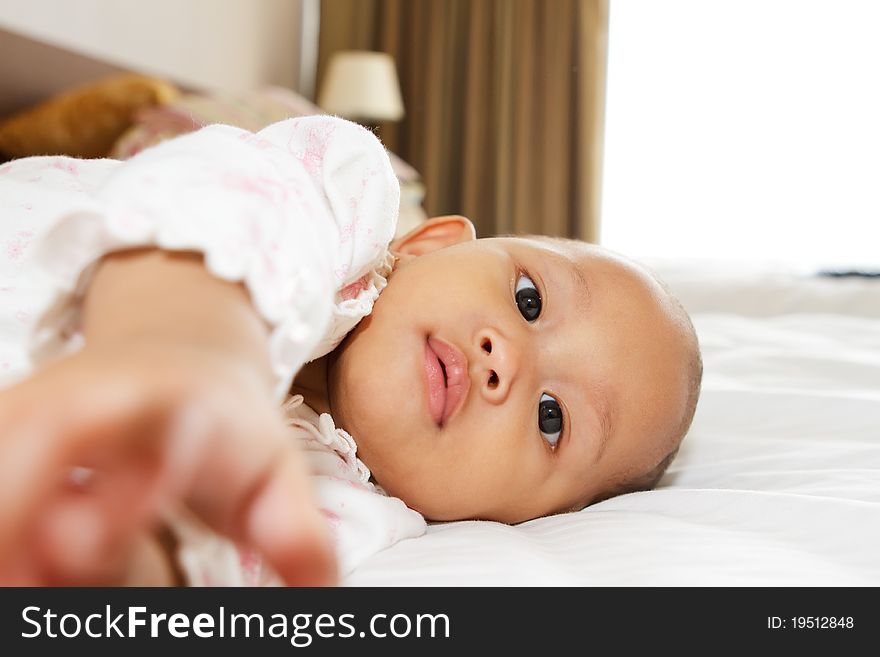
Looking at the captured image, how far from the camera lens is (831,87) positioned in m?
4.04

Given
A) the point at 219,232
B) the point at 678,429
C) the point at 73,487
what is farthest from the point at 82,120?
the point at 73,487

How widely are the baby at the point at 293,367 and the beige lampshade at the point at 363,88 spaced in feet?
9.96

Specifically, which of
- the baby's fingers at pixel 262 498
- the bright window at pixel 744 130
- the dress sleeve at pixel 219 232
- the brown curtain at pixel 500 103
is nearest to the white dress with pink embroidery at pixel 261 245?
the dress sleeve at pixel 219 232

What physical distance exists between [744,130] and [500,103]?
1.19 m

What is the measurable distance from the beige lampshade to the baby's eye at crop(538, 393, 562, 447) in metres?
3.28

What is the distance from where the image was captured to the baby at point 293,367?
35 cm

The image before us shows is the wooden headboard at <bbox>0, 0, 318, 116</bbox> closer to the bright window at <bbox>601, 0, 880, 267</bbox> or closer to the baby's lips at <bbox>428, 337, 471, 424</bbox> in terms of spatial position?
the bright window at <bbox>601, 0, 880, 267</bbox>

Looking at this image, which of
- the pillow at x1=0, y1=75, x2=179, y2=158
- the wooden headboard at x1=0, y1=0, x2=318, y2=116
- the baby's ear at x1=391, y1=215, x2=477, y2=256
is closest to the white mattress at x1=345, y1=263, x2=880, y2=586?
the baby's ear at x1=391, y1=215, x2=477, y2=256

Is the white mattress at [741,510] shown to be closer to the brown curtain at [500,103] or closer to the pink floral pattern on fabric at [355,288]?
the pink floral pattern on fabric at [355,288]

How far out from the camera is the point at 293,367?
487mm

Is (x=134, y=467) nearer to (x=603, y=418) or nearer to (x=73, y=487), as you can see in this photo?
(x=73, y=487)

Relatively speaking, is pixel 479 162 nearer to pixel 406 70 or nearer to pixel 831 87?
pixel 406 70

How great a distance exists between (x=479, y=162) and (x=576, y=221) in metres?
0.59

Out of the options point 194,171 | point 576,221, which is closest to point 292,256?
point 194,171
